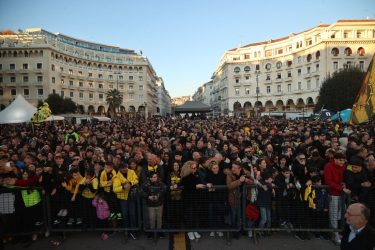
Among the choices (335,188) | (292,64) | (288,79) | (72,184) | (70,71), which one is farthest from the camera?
(70,71)

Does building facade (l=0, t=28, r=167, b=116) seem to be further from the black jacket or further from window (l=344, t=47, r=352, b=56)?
the black jacket

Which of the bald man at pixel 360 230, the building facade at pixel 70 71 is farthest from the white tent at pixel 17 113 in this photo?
the building facade at pixel 70 71

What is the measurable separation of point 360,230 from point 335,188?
7.07ft

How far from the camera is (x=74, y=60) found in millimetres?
62156

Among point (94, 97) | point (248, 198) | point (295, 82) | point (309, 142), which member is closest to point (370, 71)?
point (309, 142)

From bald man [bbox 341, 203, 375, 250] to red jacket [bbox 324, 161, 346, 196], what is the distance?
2.12m

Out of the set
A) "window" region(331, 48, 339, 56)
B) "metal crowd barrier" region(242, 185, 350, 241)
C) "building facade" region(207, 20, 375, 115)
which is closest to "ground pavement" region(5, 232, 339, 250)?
"metal crowd barrier" region(242, 185, 350, 241)

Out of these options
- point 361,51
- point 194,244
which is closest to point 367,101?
point 194,244

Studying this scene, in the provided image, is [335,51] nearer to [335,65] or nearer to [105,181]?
[335,65]

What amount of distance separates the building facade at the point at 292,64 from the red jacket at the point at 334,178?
50711 mm

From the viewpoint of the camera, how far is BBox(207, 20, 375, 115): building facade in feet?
164

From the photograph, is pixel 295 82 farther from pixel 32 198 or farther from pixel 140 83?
pixel 32 198

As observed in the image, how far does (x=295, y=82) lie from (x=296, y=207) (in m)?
60.9

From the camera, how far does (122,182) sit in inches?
202
